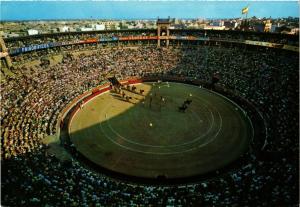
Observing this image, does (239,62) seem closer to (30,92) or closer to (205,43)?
(205,43)

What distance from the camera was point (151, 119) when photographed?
45.8m

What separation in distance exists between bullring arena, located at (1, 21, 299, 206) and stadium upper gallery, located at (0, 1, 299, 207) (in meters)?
0.20

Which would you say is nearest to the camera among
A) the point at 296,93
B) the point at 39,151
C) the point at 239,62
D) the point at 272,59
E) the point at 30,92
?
the point at 39,151

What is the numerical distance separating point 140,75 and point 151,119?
23.4 meters

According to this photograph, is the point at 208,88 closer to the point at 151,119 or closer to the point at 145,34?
the point at 151,119

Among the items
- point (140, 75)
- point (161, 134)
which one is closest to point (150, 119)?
point (161, 134)

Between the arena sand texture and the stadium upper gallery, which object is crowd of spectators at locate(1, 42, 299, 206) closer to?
the stadium upper gallery

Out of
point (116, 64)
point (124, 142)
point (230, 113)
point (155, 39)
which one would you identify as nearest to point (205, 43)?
point (155, 39)

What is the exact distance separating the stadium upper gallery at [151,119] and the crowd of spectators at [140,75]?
19 centimetres

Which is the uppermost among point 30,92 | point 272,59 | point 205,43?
point 205,43

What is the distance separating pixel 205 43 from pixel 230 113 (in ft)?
120

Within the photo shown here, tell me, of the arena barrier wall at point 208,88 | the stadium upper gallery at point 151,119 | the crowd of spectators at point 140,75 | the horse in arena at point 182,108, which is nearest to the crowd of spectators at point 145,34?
the stadium upper gallery at point 151,119

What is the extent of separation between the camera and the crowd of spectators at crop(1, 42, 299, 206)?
79.8 ft

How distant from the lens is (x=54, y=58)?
213 ft
